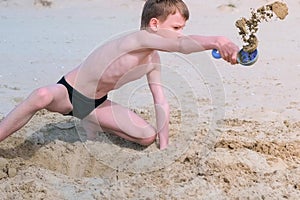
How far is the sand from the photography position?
2.35 metres

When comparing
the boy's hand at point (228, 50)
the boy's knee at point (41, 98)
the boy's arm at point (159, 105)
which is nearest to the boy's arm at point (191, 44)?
the boy's hand at point (228, 50)


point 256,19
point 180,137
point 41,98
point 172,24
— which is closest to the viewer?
point 256,19

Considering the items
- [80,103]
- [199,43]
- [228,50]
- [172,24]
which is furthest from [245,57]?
[80,103]

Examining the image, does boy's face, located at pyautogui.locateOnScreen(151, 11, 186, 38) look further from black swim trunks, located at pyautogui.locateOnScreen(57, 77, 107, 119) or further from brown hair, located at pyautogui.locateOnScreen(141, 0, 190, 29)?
black swim trunks, located at pyautogui.locateOnScreen(57, 77, 107, 119)

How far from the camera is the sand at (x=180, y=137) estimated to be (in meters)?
2.35

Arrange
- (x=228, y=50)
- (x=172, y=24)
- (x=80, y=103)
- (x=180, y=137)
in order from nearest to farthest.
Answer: (x=228, y=50) → (x=172, y=24) → (x=80, y=103) → (x=180, y=137)

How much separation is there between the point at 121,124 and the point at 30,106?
0.47 m

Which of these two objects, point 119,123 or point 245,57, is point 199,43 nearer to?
point 245,57

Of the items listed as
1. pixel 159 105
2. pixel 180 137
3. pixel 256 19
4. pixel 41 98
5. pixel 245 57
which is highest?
pixel 256 19

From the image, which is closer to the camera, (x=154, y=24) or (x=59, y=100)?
(x=154, y=24)

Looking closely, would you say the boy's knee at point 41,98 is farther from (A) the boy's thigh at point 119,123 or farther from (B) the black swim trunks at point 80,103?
(A) the boy's thigh at point 119,123

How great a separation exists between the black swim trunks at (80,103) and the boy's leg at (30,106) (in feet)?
0.22

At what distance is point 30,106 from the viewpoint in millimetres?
2695

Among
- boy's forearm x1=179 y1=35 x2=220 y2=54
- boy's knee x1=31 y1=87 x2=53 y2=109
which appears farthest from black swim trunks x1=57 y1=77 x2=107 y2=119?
boy's forearm x1=179 y1=35 x2=220 y2=54
